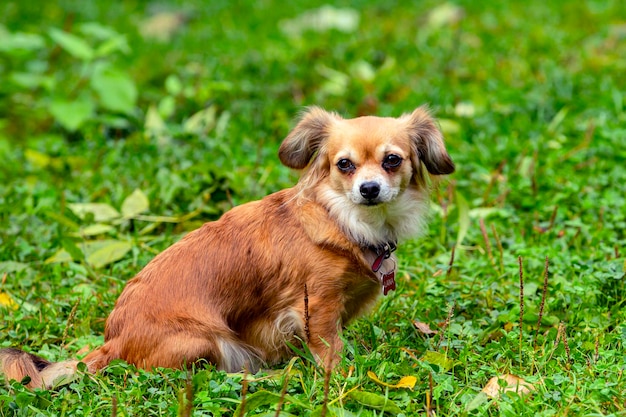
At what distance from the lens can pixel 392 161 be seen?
12.3ft

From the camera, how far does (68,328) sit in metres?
3.98

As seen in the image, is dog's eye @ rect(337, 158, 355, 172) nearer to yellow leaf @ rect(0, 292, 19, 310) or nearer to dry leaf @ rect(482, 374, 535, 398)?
dry leaf @ rect(482, 374, 535, 398)

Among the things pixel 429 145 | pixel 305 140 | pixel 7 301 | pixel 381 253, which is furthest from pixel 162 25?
pixel 381 253

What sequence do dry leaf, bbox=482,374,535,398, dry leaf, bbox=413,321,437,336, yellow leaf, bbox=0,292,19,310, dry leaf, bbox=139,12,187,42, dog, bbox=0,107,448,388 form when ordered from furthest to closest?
dry leaf, bbox=139,12,187,42, yellow leaf, bbox=0,292,19,310, dry leaf, bbox=413,321,437,336, dog, bbox=0,107,448,388, dry leaf, bbox=482,374,535,398

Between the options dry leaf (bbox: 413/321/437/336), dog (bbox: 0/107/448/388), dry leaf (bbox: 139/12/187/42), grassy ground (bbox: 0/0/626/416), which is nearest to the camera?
grassy ground (bbox: 0/0/626/416)

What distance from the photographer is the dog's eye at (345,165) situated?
147 inches

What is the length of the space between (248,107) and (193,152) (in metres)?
0.90

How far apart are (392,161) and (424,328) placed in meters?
0.80

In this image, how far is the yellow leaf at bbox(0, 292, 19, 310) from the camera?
4.21 metres

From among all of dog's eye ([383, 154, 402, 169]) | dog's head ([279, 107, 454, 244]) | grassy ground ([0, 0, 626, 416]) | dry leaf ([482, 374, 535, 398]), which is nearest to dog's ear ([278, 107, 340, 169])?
dog's head ([279, 107, 454, 244])

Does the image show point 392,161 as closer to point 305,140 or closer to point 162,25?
point 305,140

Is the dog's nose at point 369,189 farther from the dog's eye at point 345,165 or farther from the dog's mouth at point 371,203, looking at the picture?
the dog's eye at point 345,165

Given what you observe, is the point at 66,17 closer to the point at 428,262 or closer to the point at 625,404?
the point at 428,262

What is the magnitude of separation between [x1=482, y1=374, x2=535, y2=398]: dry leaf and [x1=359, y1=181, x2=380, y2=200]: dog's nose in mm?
912
